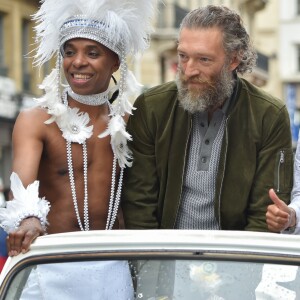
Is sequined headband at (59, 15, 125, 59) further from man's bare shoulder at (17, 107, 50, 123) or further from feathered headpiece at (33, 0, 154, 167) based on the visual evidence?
man's bare shoulder at (17, 107, 50, 123)

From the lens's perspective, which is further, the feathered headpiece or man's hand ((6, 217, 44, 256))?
the feathered headpiece

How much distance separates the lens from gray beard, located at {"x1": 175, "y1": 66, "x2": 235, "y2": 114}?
14.2 feet

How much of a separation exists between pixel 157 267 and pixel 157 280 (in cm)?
4

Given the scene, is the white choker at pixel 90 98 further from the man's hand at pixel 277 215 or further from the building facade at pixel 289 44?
the building facade at pixel 289 44

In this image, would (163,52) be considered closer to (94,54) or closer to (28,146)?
(94,54)

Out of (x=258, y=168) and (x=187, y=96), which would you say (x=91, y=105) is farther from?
(x=258, y=168)

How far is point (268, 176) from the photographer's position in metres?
4.34

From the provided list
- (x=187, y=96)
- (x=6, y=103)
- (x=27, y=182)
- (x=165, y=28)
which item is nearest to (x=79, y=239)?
(x=27, y=182)

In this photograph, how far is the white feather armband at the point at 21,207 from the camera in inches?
155

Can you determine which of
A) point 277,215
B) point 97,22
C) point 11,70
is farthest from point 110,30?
point 11,70

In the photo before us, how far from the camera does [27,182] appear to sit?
416 cm

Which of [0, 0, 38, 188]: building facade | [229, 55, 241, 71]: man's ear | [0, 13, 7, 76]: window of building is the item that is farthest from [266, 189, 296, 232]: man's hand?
[0, 13, 7, 76]: window of building

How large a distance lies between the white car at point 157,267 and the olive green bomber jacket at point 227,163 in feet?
2.70

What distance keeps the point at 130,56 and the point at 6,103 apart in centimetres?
2277
